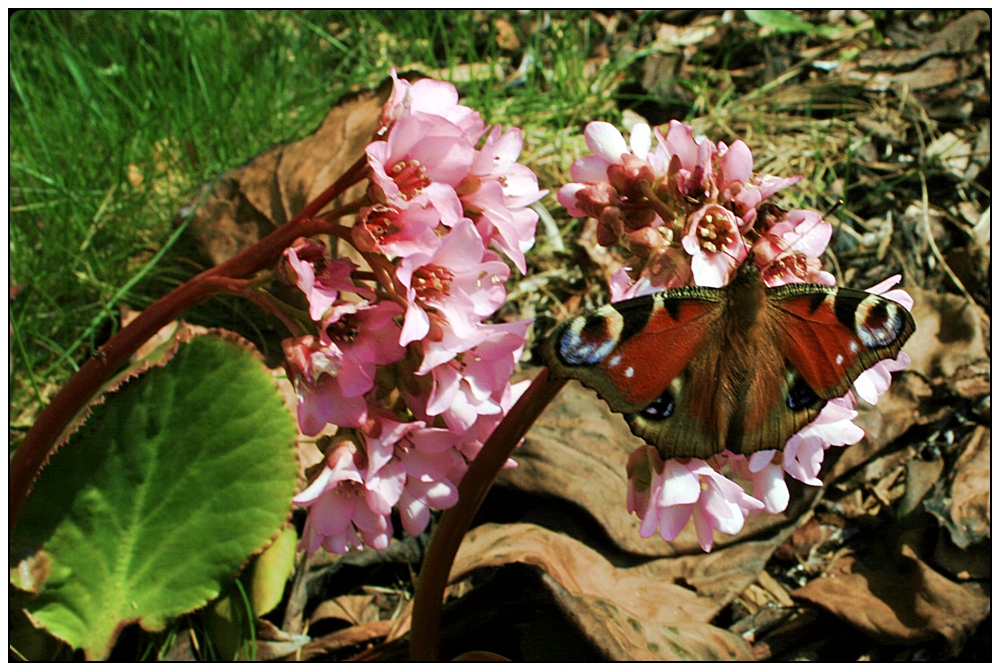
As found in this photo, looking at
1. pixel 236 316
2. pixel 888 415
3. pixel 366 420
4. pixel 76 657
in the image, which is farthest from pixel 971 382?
pixel 76 657

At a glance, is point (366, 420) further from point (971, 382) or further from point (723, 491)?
point (971, 382)

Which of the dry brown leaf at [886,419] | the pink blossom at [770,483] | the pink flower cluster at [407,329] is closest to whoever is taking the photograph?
the pink flower cluster at [407,329]

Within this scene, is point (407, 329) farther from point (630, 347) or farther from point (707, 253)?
point (707, 253)

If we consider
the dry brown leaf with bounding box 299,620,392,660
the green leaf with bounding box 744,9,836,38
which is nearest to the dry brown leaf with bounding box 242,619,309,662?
the dry brown leaf with bounding box 299,620,392,660

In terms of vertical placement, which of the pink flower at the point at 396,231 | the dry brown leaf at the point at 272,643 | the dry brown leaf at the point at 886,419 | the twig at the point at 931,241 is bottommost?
the dry brown leaf at the point at 272,643

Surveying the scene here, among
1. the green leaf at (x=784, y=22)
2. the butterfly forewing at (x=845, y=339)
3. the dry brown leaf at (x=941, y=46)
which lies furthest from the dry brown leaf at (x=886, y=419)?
the green leaf at (x=784, y=22)

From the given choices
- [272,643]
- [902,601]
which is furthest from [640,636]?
[272,643]

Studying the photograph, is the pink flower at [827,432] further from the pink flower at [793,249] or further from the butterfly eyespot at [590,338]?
the butterfly eyespot at [590,338]
